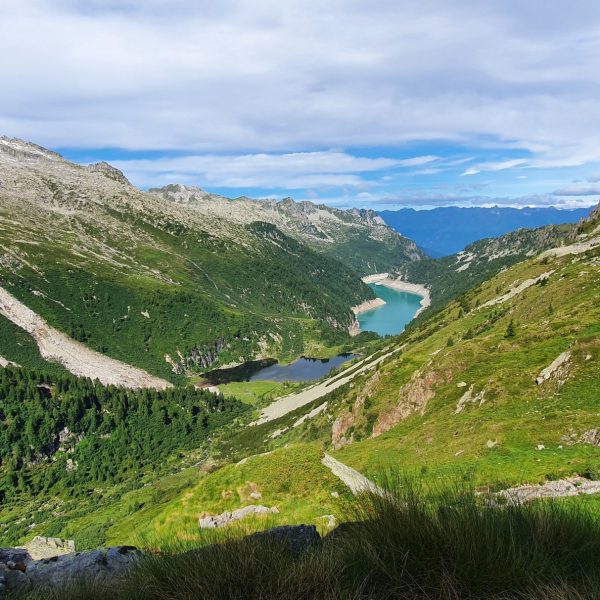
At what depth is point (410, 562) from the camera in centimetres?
562

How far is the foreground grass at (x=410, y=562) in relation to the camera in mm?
5246

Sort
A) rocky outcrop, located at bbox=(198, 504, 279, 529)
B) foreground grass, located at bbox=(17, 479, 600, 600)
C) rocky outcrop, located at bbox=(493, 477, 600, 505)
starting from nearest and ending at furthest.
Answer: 1. foreground grass, located at bbox=(17, 479, 600, 600)
2. rocky outcrop, located at bbox=(493, 477, 600, 505)
3. rocky outcrop, located at bbox=(198, 504, 279, 529)

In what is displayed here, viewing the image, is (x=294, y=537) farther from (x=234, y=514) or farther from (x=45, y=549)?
(x=45, y=549)

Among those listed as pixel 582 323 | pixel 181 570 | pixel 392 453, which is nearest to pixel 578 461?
pixel 392 453

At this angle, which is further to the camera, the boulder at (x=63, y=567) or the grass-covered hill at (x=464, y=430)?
the grass-covered hill at (x=464, y=430)

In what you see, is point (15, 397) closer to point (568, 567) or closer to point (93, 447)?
point (93, 447)

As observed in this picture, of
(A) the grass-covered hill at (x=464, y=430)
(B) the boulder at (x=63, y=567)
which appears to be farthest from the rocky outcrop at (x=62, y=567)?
(A) the grass-covered hill at (x=464, y=430)

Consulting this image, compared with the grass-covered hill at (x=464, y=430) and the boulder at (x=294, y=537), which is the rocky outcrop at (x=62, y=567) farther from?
the boulder at (x=294, y=537)

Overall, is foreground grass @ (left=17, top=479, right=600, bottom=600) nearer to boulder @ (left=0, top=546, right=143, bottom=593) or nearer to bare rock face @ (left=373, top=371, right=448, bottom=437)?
boulder @ (left=0, top=546, right=143, bottom=593)

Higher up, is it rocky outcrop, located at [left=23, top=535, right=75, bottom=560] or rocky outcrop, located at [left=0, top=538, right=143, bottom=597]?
rocky outcrop, located at [left=0, top=538, right=143, bottom=597]

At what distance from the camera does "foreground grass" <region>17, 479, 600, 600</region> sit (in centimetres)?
525

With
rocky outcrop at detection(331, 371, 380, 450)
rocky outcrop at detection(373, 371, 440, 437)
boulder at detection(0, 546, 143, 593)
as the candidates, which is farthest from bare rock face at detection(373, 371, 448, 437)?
boulder at detection(0, 546, 143, 593)

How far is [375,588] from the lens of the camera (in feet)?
17.9

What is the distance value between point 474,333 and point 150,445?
13735cm
